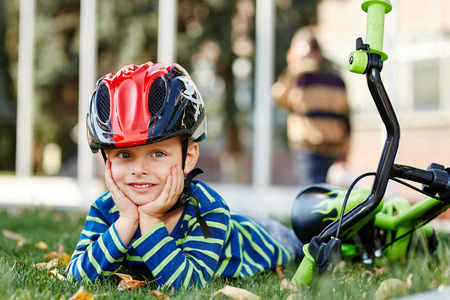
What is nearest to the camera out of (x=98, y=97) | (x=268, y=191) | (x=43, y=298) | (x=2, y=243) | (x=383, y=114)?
(x=43, y=298)

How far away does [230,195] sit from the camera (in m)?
5.78

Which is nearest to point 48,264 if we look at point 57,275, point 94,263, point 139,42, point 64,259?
point 64,259

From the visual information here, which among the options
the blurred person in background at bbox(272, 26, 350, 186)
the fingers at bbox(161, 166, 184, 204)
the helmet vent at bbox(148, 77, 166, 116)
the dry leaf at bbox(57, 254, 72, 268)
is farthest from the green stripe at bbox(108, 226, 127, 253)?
the blurred person in background at bbox(272, 26, 350, 186)

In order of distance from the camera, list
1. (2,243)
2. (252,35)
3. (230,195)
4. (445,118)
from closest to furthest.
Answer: (2,243)
(230,195)
(252,35)
(445,118)

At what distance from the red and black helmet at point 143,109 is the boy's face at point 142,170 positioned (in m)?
0.09

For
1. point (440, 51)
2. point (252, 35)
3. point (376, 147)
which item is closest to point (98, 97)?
point (252, 35)

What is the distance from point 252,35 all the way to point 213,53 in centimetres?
93

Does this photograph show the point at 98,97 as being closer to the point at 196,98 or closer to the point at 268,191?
the point at 196,98

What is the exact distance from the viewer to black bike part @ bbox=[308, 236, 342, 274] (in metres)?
1.65

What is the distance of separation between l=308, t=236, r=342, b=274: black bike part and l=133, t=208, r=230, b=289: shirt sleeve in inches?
15.8

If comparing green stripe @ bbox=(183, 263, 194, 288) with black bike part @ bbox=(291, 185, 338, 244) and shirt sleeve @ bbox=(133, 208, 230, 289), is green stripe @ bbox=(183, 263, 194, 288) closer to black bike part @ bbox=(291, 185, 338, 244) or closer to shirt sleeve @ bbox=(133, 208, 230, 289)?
shirt sleeve @ bbox=(133, 208, 230, 289)

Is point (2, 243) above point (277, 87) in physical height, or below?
below

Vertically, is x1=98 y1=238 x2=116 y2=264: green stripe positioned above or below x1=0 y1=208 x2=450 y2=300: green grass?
above

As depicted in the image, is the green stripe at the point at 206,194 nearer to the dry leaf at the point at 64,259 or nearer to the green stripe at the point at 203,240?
the green stripe at the point at 203,240
